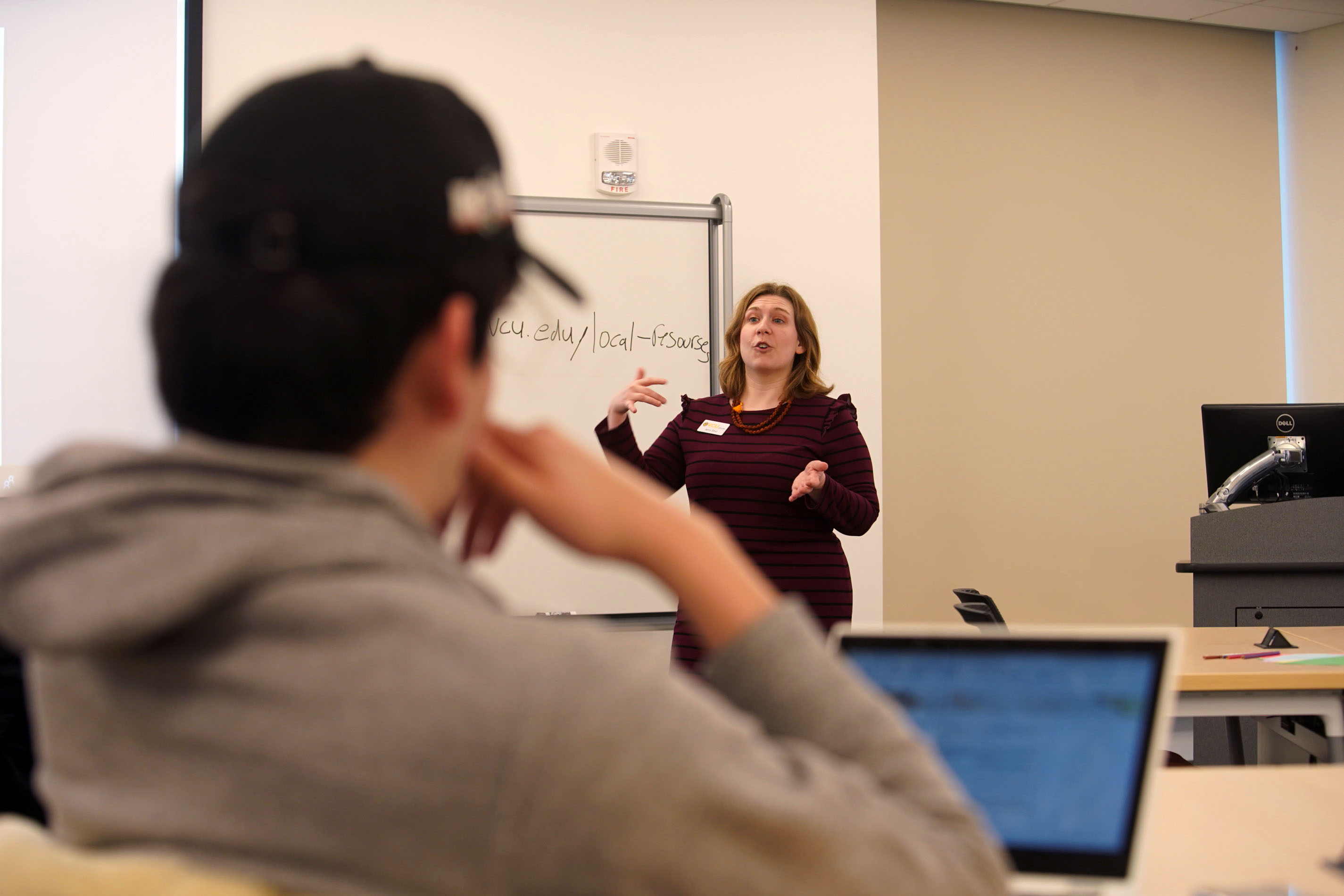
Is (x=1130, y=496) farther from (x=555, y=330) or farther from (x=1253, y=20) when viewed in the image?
(x=555, y=330)

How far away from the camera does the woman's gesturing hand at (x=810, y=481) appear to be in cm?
256

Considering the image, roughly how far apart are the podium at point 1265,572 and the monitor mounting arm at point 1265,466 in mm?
72

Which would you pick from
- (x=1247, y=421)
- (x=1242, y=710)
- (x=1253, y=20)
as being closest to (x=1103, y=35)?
(x=1253, y=20)

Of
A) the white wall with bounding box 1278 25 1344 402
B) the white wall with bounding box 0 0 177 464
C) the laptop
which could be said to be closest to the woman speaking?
the white wall with bounding box 0 0 177 464

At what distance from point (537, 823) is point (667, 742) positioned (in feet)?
0.20

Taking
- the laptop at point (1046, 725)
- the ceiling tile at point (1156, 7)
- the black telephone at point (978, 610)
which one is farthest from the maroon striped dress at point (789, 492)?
the ceiling tile at point (1156, 7)

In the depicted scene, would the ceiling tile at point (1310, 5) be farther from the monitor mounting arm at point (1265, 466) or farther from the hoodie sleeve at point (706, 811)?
the hoodie sleeve at point (706, 811)

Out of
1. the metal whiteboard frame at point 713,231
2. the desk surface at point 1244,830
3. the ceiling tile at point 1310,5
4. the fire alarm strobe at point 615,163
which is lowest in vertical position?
the desk surface at point 1244,830

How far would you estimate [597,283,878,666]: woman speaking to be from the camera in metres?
2.71

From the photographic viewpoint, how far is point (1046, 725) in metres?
0.90

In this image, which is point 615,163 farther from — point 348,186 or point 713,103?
point 348,186

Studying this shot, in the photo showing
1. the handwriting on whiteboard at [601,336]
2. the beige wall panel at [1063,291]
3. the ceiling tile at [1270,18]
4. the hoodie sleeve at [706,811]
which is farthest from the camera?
the ceiling tile at [1270,18]

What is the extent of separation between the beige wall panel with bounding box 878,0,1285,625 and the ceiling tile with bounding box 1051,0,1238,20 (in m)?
0.09

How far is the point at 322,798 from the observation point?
1.45 feet
